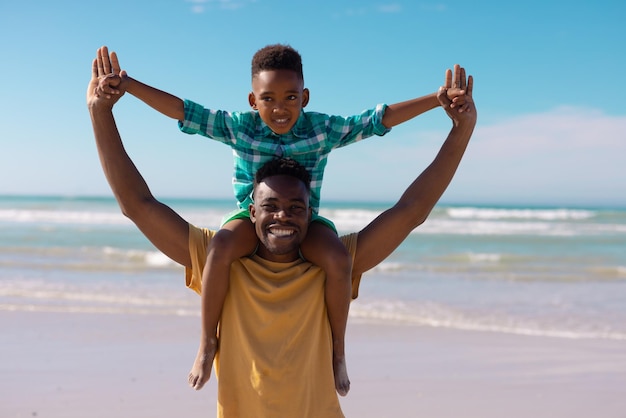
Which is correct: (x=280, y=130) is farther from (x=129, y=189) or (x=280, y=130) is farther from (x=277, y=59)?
(x=129, y=189)

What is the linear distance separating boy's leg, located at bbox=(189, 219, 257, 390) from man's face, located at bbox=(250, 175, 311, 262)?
0.34 feet

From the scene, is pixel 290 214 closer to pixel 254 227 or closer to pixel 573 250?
pixel 254 227

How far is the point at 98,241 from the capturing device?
17.8 meters

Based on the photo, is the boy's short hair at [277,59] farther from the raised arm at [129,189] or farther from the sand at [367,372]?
the sand at [367,372]

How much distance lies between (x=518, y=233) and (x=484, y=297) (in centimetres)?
1332

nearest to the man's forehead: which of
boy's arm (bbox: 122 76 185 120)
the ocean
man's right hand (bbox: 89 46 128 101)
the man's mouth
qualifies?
the man's mouth

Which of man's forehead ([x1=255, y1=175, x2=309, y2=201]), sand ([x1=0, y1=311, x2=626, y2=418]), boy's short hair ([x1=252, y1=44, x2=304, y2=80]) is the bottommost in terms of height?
sand ([x1=0, y1=311, x2=626, y2=418])

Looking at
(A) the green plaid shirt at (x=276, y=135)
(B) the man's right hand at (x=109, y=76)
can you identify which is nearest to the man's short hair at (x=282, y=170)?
(A) the green plaid shirt at (x=276, y=135)

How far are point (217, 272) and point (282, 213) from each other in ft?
1.15

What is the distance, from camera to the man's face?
8.03ft

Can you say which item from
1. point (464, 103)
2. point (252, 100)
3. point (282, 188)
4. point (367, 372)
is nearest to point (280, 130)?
point (252, 100)

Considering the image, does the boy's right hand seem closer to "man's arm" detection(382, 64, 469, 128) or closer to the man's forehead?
the man's forehead

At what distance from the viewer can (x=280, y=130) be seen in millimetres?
2857

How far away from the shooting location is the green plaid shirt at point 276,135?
2844mm
